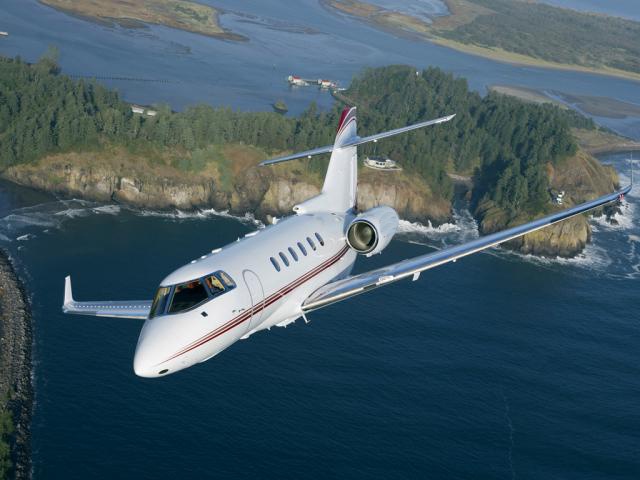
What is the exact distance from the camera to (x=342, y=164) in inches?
2235

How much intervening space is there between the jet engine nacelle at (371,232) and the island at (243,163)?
223ft

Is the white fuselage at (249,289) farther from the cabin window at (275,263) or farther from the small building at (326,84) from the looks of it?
the small building at (326,84)

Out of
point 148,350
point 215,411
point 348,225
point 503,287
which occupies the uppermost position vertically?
point 348,225

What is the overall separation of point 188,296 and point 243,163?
89793mm

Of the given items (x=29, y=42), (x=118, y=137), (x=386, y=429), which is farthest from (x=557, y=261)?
(x=29, y=42)

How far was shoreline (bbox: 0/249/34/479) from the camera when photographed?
208ft

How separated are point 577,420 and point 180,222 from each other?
2466 inches

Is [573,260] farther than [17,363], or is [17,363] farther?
[573,260]

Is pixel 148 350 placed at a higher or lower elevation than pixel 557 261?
higher

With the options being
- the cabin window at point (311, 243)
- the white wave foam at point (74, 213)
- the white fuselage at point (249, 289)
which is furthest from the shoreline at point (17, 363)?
the cabin window at point (311, 243)

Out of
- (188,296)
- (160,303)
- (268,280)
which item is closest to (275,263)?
(268,280)

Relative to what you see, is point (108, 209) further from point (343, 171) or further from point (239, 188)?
point (343, 171)

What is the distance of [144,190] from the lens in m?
117

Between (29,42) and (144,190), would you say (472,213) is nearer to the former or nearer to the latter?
(144,190)
